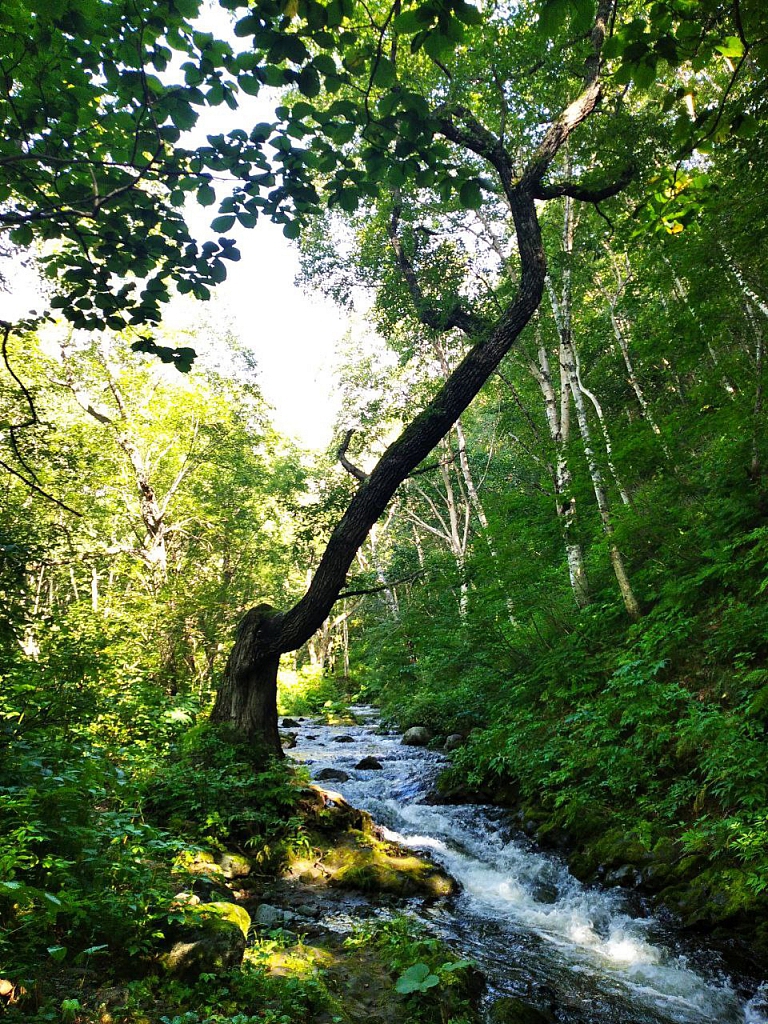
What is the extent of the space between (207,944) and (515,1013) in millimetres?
2077

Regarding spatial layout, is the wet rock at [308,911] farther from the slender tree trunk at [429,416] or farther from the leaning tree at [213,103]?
the leaning tree at [213,103]

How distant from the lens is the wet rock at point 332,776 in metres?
10.1

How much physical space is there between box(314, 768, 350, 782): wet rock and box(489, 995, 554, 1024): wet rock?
22.5ft

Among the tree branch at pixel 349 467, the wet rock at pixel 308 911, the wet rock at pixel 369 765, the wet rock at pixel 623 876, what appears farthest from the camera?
the wet rock at pixel 369 765

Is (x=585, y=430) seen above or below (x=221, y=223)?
above

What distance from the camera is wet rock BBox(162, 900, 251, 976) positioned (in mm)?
3162

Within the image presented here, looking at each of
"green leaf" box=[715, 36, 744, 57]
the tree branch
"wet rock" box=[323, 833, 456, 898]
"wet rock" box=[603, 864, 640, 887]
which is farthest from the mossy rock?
"green leaf" box=[715, 36, 744, 57]

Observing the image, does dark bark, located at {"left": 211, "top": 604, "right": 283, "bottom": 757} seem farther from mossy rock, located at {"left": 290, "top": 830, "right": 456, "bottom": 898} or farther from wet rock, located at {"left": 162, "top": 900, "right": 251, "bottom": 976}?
wet rock, located at {"left": 162, "top": 900, "right": 251, "bottom": 976}

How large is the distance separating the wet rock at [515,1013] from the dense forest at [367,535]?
28 mm

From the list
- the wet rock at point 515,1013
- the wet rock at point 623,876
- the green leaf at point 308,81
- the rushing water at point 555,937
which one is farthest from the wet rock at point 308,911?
the green leaf at point 308,81

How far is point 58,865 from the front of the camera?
112 inches

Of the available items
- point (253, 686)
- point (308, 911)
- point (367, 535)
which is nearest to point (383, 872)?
point (308, 911)

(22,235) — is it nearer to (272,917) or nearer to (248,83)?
(248,83)

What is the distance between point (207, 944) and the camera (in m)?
3.32
